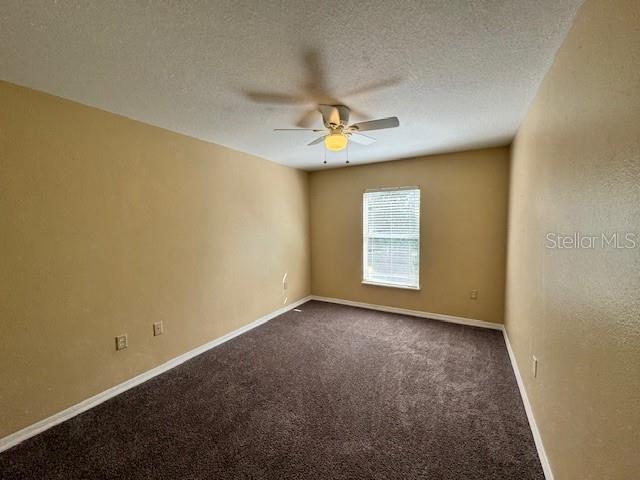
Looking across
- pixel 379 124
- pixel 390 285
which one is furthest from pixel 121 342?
pixel 390 285

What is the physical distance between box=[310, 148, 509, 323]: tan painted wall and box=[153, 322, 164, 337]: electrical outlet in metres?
2.73

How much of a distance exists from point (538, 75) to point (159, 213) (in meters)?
3.16

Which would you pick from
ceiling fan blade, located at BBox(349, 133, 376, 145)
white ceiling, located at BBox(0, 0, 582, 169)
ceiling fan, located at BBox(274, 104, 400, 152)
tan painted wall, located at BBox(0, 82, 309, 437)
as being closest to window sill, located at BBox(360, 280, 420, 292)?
tan painted wall, located at BBox(0, 82, 309, 437)

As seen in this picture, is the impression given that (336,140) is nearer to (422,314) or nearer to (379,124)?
(379,124)

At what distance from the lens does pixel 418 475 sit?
1492mm

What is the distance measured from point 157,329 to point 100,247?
0.91 metres

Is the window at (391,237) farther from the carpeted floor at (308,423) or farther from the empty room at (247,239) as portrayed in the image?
the carpeted floor at (308,423)

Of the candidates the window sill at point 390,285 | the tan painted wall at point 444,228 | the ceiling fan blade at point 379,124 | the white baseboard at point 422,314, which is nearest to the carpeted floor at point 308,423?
the white baseboard at point 422,314

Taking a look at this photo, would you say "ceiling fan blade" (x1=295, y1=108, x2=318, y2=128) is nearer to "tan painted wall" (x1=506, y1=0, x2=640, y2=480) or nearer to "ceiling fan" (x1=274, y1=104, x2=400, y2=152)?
"ceiling fan" (x1=274, y1=104, x2=400, y2=152)

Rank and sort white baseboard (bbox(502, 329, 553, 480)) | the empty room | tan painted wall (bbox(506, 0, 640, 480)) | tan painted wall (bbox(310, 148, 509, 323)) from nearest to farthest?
tan painted wall (bbox(506, 0, 640, 480)) < the empty room < white baseboard (bbox(502, 329, 553, 480)) < tan painted wall (bbox(310, 148, 509, 323))

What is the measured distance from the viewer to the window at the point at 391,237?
3965 millimetres

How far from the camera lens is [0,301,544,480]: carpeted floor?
155cm

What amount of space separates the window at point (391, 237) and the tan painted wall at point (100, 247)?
6.50 feet

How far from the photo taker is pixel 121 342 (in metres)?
2.31
